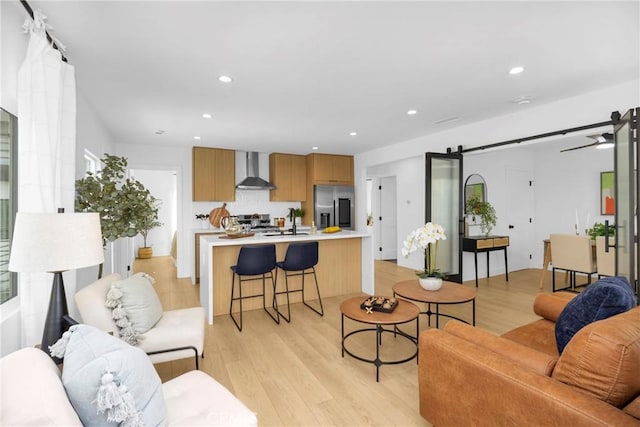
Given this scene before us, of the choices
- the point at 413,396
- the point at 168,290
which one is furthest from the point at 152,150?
the point at 413,396

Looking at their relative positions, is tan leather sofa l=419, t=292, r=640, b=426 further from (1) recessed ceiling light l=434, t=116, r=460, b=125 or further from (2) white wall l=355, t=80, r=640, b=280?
(1) recessed ceiling light l=434, t=116, r=460, b=125

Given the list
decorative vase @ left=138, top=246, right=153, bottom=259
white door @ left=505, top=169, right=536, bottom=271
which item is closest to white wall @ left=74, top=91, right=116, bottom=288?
decorative vase @ left=138, top=246, right=153, bottom=259

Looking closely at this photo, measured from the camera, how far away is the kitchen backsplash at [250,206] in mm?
6309

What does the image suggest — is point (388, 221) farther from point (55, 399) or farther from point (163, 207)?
point (55, 399)

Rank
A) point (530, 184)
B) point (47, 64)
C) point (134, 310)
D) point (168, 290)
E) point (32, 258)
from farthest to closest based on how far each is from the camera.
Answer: point (530, 184)
point (168, 290)
point (134, 310)
point (47, 64)
point (32, 258)

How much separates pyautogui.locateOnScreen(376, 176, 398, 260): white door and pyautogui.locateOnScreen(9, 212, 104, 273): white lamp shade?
22.4 feet

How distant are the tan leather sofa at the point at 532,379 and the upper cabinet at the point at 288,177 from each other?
533cm

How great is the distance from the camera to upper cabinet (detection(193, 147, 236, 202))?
5.99m

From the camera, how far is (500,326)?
3.46 metres

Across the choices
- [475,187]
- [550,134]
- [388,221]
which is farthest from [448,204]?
[388,221]

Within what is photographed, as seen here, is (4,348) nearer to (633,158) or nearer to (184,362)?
(184,362)

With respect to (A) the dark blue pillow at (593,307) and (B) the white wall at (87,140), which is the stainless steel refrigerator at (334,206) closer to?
(B) the white wall at (87,140)

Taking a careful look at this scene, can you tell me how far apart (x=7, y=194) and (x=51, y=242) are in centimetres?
94

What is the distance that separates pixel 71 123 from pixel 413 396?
10.0ft
